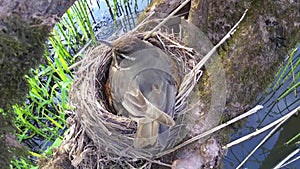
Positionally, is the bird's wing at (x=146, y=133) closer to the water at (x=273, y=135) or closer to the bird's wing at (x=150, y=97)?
the bird's wing at (x=150, y=97)

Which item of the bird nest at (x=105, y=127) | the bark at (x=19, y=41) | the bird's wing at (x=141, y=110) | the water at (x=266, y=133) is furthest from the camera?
the water at (x=266, y=133)

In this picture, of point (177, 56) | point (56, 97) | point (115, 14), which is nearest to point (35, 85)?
point (56, 97)

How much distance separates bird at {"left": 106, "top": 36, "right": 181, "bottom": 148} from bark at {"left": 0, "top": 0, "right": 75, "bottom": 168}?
1.72ft

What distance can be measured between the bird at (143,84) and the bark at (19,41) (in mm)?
524

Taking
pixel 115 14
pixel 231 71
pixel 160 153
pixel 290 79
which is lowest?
pixel 290 79

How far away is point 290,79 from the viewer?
251 centimetres

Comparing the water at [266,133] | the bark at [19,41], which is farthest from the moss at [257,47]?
the water at [266,133]

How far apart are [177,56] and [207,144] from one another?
1.34 ft

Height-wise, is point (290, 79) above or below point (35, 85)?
below

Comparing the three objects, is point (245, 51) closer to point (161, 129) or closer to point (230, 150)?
point (161, 129)

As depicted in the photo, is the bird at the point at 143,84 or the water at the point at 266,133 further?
the water at the point at 266,133

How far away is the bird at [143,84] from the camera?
1.51 m

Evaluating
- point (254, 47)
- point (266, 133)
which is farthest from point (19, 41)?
point (266, 133)

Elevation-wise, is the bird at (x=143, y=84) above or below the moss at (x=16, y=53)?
below
